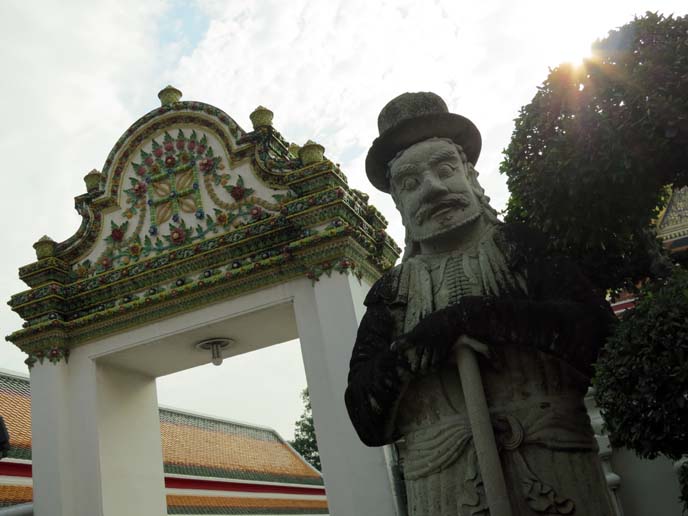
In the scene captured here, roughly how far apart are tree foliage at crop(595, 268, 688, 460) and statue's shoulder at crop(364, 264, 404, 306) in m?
0.91

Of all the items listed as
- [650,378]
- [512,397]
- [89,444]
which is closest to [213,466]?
[89,444]

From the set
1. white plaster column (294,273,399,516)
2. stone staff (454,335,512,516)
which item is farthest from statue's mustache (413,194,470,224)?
white plaster column (294,273,399,516)

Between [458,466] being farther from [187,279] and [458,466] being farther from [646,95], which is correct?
[187,279]

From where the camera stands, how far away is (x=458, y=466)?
2.69 m

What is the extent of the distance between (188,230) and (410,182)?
5802 millimetres

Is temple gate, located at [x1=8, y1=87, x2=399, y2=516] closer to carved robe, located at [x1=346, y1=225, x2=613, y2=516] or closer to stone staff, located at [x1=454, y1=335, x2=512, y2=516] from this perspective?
carved robe, located at [x1=346, y1=225, x2=613, y2=516]

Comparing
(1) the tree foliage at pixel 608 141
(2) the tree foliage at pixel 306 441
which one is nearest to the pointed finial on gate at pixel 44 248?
(1) the tree foliage at pixel 608 141

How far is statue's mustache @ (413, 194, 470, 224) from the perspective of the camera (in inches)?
125

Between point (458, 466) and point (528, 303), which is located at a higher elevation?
point (528, 303)

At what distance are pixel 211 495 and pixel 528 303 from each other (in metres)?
11.7

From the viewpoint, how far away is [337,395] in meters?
7.27

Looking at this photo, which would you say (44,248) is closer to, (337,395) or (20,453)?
(20,453)

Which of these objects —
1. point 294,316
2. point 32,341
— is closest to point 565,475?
point 294,316

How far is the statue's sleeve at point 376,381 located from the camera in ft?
9.23
